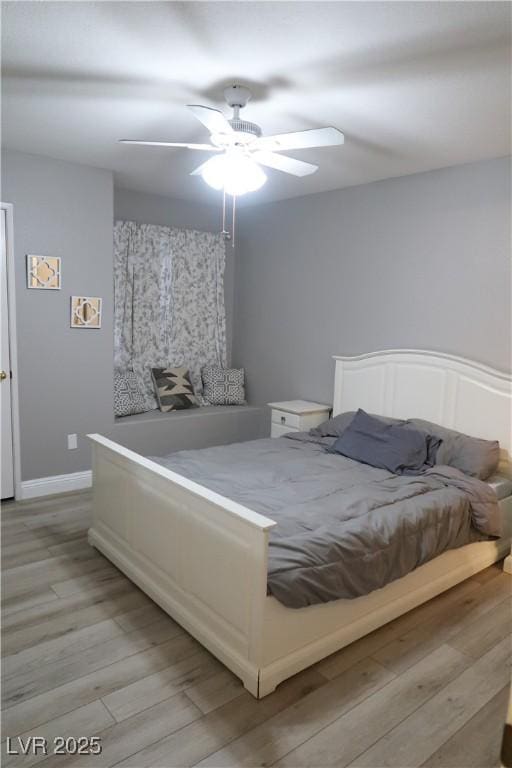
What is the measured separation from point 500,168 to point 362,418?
6.04 feet

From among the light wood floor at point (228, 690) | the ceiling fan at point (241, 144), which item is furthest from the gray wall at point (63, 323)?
the ceiling fan at point (241, 144)

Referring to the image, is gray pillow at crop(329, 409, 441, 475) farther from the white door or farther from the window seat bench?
the white door

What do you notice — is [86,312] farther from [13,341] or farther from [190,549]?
[190,549]

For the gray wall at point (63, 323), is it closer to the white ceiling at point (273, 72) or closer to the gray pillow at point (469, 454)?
the white ceiling at point (273, 72)

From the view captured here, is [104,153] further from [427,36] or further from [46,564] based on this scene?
[46,564]

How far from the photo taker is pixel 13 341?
12.0ft

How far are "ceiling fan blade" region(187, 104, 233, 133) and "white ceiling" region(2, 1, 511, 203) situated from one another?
8.9 inches

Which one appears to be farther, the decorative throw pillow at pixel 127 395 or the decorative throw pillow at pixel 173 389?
the decorative throw pillow at pixel 173 389

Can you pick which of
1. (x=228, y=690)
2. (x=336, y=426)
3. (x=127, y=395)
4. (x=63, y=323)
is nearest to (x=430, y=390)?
(x=336, y=426)

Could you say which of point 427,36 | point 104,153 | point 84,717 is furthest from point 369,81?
point 84,717

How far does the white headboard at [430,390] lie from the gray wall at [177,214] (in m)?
1.71

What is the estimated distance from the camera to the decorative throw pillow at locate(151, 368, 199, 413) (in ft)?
15.4

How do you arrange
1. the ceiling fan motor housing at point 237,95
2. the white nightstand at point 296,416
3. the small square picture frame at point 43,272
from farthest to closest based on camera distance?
the white nightstand at point 296,416 < the small square picture frame at point 43,272 < the ceiling fan motor housing at point 237,95

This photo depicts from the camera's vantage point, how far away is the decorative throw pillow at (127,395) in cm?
438
